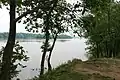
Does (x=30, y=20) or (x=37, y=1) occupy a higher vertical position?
(x=37, y=1)

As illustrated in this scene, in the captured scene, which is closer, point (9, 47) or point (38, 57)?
point (9, 47)

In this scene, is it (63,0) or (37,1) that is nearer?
(37,1)

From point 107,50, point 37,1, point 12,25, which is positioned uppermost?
point 37,1

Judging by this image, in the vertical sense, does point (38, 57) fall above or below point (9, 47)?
below

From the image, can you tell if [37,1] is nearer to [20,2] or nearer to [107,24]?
[20,2]

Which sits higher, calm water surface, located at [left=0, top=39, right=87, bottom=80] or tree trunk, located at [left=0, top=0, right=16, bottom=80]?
tree trunk, located at [left=0, top=0, right=16, bottom=80]

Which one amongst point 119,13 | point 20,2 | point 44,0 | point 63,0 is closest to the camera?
point 20,2

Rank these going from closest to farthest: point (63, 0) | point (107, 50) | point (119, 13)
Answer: point (63, 0)
point (119, 13)
point (107, 50)

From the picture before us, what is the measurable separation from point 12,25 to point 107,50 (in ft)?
88.8

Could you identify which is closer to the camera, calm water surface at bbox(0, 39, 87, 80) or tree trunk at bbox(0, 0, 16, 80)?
tree trunk at bbox(0, 0, 16, 80)

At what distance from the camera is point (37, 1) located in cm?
945

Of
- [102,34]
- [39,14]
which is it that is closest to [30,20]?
[39,14]

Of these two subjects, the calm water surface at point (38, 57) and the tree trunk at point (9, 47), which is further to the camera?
the calm water surface at point (38, 57)

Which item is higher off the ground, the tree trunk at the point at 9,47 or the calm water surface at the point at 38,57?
the tree trunk at the point at 9,47
